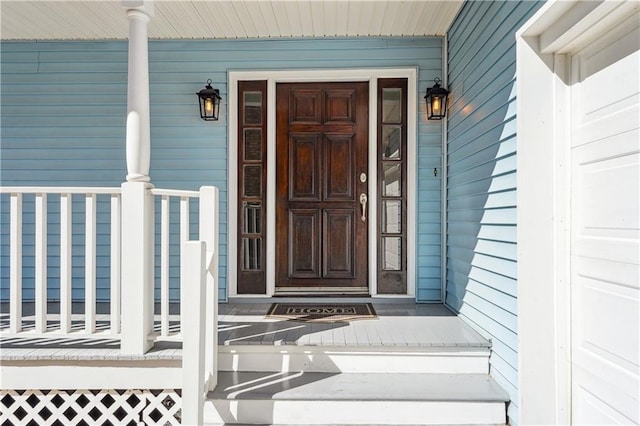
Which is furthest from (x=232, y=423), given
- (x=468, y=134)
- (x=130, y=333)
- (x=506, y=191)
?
(x=468, y=134)

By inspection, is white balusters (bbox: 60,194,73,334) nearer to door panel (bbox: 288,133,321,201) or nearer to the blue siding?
door panel (bbox: 288,133,321,201)

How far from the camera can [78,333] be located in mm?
2207

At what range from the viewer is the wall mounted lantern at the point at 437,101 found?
324cm

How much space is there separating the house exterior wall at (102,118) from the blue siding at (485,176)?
1469 millimetres

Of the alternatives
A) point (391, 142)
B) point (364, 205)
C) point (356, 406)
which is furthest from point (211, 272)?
point (391, 142)

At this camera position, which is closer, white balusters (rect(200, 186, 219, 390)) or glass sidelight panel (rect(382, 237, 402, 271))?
white balusters (rect(200, 186, 219, 390))

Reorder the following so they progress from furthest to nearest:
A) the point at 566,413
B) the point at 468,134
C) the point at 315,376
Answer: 1. the point at 468,134
2. the point at 315,376
3. the point at 566,413

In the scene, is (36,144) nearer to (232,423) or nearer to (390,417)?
(232,423)

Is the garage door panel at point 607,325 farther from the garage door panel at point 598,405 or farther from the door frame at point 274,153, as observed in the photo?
the door frame at point 274,153

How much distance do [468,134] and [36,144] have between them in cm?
375

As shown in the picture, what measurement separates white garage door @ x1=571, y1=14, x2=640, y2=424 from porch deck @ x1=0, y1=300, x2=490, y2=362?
2.26 feet

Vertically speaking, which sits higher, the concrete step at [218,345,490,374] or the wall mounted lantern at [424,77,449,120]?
the wall mounted lantern at [424,77,449,120]

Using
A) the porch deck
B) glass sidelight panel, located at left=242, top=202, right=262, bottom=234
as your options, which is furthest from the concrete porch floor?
glass sidelight panel, located at left=242, top=202, right=262, bottom=234

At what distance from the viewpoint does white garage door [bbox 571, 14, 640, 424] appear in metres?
1.46
